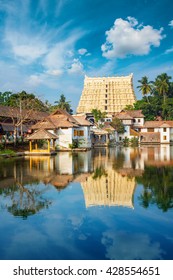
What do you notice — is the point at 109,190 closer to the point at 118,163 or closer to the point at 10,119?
the point at 118,163

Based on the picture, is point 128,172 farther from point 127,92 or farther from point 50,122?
point 127,92

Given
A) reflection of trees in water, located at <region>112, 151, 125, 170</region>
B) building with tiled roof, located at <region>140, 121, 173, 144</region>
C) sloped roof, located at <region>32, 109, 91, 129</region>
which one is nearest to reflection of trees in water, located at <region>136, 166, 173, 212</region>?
reflection of trees in water, located at <region>112, 151, 125, 170</region>

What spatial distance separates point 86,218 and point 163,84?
207 ft

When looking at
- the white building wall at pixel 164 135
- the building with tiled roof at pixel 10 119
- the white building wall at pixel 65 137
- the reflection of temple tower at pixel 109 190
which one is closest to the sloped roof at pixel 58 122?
the white building wall at pixel 65 137

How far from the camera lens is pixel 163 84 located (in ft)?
222

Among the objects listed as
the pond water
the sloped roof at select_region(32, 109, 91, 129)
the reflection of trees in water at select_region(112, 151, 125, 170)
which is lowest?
the pond water

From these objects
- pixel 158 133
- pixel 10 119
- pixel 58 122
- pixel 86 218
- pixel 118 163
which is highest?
pixel 10 119

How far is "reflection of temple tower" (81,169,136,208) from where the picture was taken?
10656mm

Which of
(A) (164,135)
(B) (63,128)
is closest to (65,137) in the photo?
(B) (63,128)

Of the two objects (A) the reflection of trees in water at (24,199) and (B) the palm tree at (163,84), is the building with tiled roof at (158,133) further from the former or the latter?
(A) the reflection of trees in water at (24,199)

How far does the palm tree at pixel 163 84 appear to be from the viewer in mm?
67750

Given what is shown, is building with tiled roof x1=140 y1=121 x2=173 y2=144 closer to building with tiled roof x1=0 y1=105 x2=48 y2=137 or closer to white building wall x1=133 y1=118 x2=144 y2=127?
white building wall x1=133 y1=118 x2=144 y2=127

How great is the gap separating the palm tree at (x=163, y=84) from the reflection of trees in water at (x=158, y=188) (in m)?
53.7

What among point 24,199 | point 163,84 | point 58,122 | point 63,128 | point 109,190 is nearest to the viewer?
point 24,199
